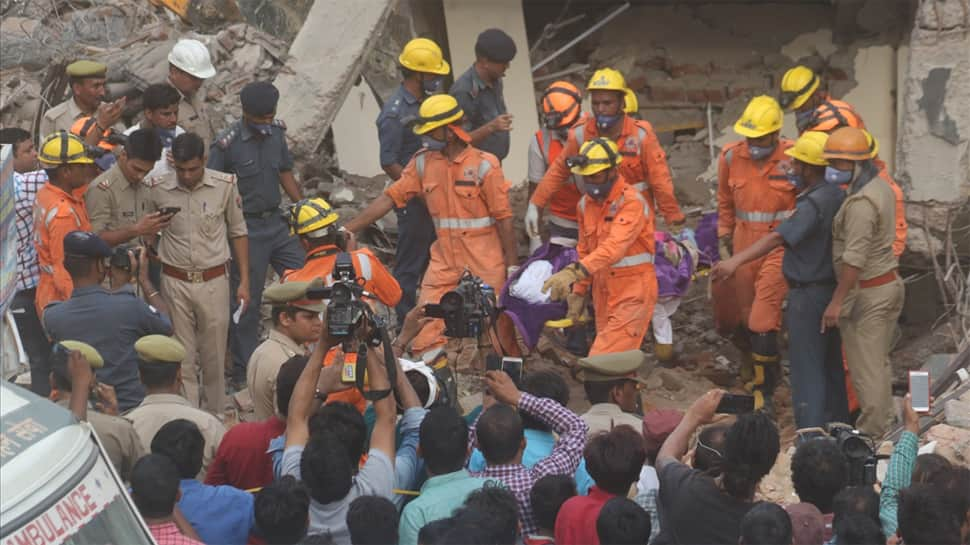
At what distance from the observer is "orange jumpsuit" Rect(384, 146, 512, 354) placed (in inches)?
360

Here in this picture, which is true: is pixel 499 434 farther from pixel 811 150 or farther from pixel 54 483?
pixel 811 150

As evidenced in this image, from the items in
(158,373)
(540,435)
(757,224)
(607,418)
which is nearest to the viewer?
(540,435)

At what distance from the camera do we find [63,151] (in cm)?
838

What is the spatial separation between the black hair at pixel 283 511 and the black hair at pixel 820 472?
181 cm

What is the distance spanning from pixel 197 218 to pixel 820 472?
4525mm

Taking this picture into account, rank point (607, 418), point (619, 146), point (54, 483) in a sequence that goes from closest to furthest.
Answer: point (54, 483) < point (607, 418) < point (619, 146)

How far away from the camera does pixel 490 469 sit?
567 cm

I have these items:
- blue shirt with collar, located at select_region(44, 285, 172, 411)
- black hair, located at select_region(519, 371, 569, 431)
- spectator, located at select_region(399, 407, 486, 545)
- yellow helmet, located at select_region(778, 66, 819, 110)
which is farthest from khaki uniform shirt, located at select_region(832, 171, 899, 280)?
blue shirt with collar, located at select_region(44, 285, 172, 411)

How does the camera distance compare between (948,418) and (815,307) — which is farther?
(815,307)

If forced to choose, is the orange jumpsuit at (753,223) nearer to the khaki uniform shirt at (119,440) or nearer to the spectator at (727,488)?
the spectator at (727,488)

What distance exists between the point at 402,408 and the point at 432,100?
10.8 feet

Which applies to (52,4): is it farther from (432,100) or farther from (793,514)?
(793,514)

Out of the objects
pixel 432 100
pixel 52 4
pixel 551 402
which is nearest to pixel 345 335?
pixel 551 402

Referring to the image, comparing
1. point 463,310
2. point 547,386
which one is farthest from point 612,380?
point 463,310
